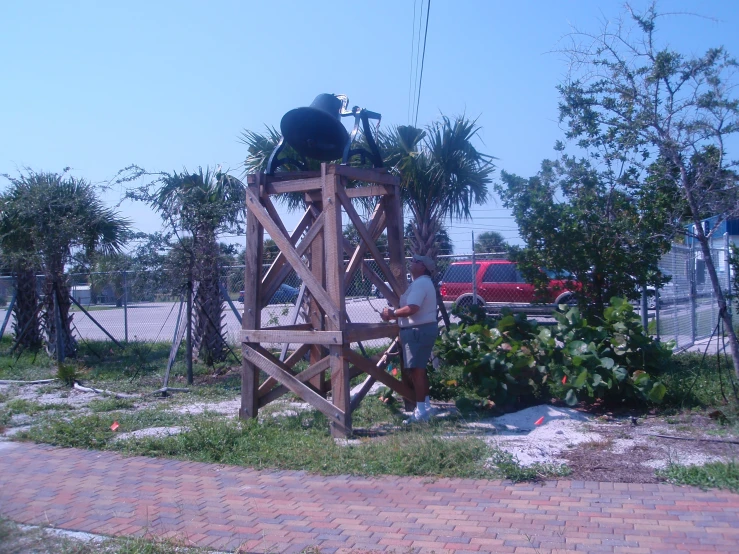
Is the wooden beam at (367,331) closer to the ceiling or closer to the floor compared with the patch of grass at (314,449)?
closer to the ceiling

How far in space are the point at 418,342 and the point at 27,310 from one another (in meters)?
11.0

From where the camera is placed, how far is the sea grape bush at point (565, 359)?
7191 millimetres

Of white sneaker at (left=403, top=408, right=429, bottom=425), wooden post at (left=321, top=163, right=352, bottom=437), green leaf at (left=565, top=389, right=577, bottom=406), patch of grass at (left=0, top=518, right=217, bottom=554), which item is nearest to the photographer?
patch of grass at (left=0, top=518, right=217, bottom=554)

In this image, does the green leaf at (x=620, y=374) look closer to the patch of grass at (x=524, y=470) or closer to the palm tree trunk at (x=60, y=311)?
the patch of grass at (x=524, y=470)

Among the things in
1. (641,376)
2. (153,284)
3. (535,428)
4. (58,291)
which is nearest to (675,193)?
(641,376)

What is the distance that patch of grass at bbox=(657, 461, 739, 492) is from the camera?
5047 mm

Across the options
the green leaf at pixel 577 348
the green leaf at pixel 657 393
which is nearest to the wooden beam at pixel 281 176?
the green leaf at pixel 577 348

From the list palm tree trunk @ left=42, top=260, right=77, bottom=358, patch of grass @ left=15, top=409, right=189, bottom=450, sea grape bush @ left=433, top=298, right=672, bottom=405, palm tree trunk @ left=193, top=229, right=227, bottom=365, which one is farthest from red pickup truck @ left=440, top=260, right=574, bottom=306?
patch of grass @ left=15, top=409, right=189, bottom=450

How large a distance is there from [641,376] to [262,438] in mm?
3816

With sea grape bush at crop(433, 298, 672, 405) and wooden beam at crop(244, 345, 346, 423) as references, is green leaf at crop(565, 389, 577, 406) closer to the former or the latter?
sea grape bush at crop(433, 298, 672, 405)

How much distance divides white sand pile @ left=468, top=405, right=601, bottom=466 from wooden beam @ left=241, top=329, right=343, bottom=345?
64.0 inches

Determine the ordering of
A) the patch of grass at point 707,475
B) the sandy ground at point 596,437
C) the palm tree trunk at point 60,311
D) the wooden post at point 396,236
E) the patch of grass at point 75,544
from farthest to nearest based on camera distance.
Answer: the palm tree trunk at point 60,311, the wooden post at point 396,236, the sandy ground at point 596,437, the patch of grass at point 707,475, the patch of grass at point 75,544

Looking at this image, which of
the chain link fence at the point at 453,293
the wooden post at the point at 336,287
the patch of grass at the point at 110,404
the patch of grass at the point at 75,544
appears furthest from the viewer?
the chain link fence at the point at 453,293

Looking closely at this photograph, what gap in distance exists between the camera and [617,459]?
5770mm
